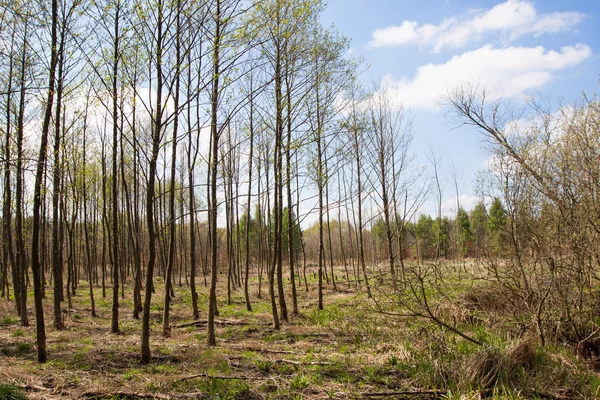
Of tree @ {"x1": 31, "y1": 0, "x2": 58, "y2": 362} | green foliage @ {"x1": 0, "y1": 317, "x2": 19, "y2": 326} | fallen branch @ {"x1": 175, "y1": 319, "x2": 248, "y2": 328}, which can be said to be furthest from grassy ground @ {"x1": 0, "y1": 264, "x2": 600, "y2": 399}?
green foliage @ {"x1": 0, "y1": 317, "x2": 19, "y2": 326}

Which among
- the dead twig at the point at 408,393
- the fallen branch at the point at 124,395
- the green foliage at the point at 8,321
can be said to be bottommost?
the dead twig at the point at 408,393

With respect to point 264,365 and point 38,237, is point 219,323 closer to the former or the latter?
point 264,365

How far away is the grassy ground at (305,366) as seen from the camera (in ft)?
15.4

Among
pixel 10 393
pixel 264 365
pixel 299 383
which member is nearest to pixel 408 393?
pixel 299 383

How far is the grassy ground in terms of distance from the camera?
4.70 meters

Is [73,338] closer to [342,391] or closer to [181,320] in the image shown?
[181,320]

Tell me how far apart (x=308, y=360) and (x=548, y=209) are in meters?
5.03

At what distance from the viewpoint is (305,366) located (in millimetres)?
5730

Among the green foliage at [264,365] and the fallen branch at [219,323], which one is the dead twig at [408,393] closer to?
the green foliage at [264,365]

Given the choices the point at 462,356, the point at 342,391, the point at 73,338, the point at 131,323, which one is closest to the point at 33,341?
the point at 73,338

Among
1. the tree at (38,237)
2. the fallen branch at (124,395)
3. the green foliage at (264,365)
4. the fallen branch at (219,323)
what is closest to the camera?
the fallen branch at (124,395)

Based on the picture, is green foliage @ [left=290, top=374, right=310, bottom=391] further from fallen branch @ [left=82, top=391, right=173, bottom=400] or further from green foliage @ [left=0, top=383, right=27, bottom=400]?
green foliage @ [left=0, top=383, right=27, bottom=400]

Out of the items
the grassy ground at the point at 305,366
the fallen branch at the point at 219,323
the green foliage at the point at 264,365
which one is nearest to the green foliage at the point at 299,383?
the grassy ground at the point at 305,366

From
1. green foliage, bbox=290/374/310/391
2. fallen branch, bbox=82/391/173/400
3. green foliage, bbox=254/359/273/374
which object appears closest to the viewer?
fallen branch, bbox=82/391/173/400
